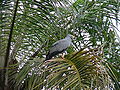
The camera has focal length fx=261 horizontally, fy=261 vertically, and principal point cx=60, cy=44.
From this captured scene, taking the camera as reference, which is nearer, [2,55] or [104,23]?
→ [2,55]

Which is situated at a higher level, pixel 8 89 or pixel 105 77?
pixel 105 77

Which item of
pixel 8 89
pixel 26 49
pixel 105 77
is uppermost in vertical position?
pixel 105 77

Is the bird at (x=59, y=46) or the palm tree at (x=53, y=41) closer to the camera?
the palm tree at (x=53, y=41)

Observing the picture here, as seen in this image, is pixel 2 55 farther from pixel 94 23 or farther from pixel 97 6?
pixel 97 6

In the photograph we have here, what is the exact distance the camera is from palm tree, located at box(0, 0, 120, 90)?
108cm

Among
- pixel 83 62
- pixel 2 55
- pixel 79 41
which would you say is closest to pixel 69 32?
pixel 79 41

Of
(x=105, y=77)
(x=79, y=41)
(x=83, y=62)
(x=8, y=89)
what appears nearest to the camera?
(x=105, y=77)

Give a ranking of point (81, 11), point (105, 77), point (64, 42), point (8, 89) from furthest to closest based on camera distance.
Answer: point (64, 42)
point (81, 11)
point (8, 89)
point (105, 77)

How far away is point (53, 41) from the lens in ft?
5.54

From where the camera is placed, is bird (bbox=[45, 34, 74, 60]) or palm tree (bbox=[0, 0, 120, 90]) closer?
palm tree (bbox=[0, 0, 120, 90])

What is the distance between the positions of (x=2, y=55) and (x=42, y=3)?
36cm

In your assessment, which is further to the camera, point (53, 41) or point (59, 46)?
point (53, 41)

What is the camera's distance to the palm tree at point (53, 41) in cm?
108

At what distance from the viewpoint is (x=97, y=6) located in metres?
1.66
